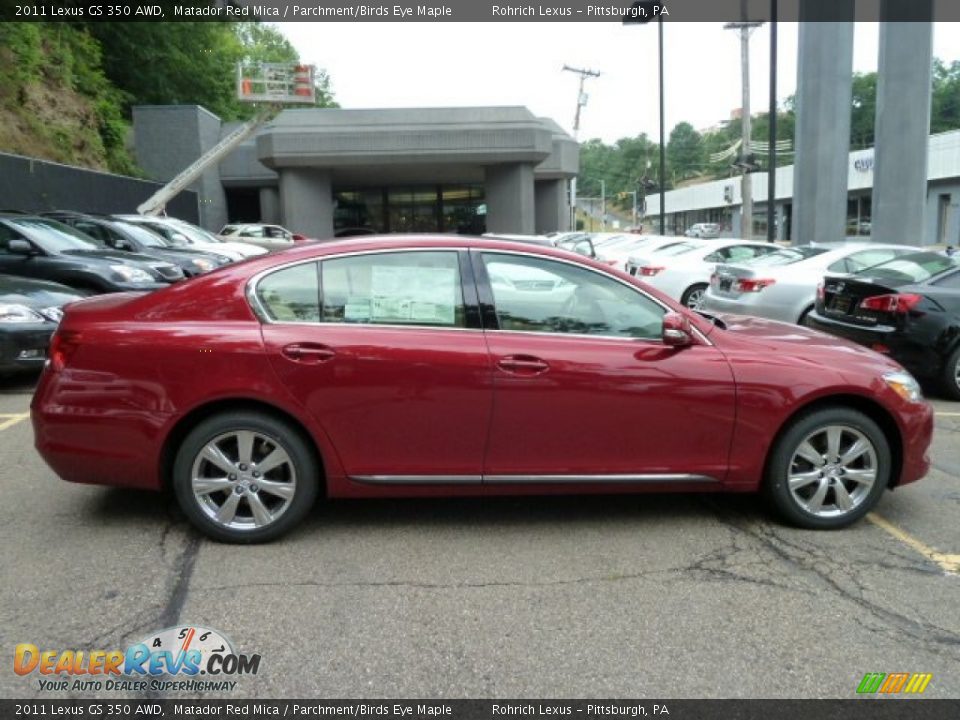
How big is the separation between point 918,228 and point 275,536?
727 inches

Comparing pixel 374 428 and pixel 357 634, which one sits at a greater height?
pixel 374 428

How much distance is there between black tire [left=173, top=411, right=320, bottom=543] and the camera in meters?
3.87

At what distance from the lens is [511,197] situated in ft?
104

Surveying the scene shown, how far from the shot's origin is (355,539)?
408 centimetres

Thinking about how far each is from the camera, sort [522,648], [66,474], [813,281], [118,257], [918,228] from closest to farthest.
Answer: [522,648] < [66,474] < [813,281] < [118,257] < [918,228]

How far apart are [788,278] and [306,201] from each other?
25.1 m

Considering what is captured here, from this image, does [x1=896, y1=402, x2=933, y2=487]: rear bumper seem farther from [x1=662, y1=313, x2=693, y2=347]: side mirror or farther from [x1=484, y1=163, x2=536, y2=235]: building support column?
[x1=484, y1=163, x2=536, y2=235]: building support column

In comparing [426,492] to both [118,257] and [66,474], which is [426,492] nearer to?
[66,474]

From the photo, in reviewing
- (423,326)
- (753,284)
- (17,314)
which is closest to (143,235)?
(17,314)

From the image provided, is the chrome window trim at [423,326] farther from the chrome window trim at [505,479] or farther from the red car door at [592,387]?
the chrome window trim at [505,479]

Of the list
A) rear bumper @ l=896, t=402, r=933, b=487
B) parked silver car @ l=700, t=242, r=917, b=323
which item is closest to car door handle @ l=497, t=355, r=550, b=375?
rear bumper @ l=896, t=402, r=933, b=487

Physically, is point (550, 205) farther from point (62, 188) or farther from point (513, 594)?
point (513, 594)

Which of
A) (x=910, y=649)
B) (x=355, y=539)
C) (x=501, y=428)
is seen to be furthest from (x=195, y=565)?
(x=910, y=649)

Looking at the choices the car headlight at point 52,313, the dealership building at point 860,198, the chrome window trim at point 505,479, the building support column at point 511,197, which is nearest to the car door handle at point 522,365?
the chrome window trim at point 505,479
